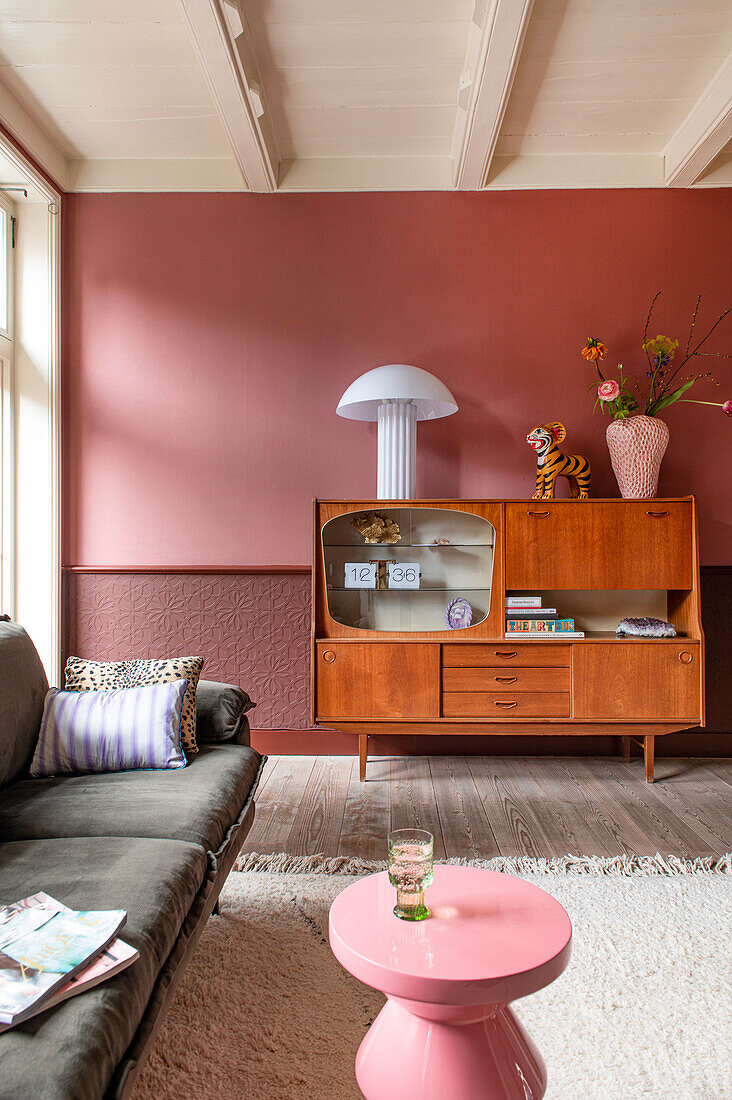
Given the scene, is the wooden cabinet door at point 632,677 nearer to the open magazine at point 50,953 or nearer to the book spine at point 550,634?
the book spine at point 550,634

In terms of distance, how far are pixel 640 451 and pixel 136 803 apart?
257cm

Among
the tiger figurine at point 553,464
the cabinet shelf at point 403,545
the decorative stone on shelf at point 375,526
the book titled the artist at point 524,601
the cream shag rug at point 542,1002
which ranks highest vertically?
the tiger figurine at point 553,464

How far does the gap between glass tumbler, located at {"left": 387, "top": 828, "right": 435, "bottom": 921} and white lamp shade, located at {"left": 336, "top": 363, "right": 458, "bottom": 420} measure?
2133 mm

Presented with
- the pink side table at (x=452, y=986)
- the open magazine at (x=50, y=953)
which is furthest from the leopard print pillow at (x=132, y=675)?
the pink side table at (x=452, y=986)

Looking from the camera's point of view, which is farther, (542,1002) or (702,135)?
(702,135)

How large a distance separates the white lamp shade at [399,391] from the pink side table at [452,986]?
2.24m

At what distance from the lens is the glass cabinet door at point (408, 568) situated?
3.23 meters

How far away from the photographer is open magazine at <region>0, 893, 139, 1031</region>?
97cm

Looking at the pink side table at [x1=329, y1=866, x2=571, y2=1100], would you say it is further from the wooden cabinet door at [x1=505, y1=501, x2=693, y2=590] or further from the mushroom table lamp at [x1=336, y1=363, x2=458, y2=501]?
the mushroom table lamp at [x1=336, y1=363, x2=458, y2=501]

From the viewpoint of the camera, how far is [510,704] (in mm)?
3076

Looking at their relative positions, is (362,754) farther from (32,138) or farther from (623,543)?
(32,138)

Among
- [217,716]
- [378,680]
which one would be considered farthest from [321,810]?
[217,716]

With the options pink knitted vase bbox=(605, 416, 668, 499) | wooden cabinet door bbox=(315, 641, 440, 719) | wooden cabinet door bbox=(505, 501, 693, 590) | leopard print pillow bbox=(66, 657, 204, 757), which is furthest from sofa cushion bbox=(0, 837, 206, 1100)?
pink knitted vase bbox=(605, 416, 668, 499)

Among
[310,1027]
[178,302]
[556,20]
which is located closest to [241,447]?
[178,302]
